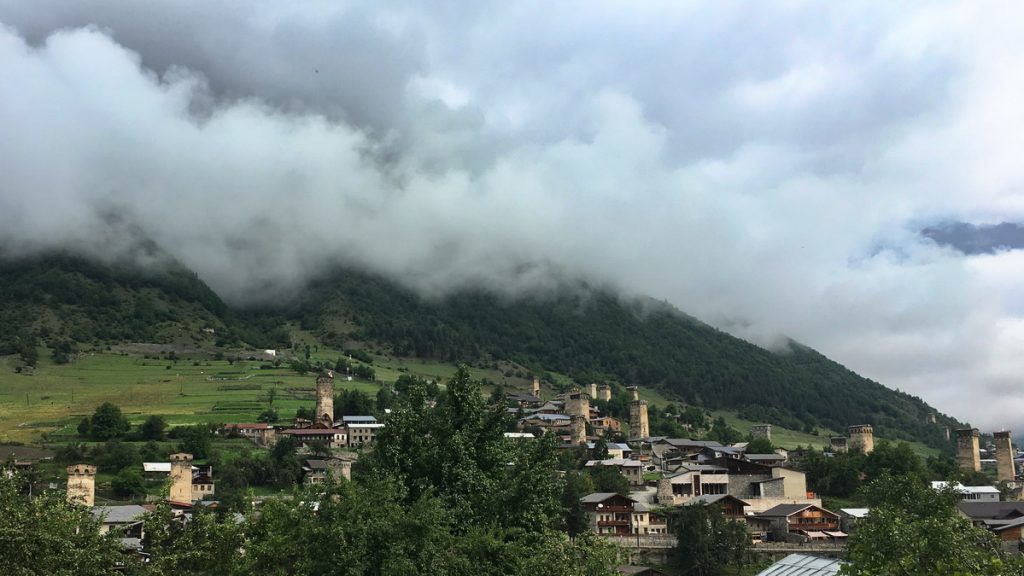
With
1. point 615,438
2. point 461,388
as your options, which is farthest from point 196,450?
point 461,388

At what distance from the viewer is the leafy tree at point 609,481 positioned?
11212 centimetres

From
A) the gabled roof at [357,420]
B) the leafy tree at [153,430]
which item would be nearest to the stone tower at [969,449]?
the gabled roof at [357,420]

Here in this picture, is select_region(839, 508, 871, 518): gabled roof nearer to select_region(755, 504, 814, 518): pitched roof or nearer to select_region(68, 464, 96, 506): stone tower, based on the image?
select_region(755, 504, 814, 518): pitched roof

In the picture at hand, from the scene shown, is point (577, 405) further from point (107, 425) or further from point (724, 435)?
point (107, 425)

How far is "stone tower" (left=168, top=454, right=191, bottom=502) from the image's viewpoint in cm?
10388

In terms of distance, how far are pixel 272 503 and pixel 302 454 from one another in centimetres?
9124

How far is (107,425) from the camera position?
128 m

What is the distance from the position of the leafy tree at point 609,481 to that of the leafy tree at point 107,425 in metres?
70.2

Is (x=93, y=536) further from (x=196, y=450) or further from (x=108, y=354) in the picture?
(x=108, y=354)

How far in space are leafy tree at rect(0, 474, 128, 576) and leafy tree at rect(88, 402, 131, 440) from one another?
9812 centimetres

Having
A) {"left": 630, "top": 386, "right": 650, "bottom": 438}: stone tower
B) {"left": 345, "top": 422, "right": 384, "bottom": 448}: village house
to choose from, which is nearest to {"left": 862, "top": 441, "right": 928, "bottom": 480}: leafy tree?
{"left": 630, "top": 386, "right": 650, "bottom": 438}: stone tower

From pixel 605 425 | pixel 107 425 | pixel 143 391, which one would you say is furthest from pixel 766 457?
pixel 143 391

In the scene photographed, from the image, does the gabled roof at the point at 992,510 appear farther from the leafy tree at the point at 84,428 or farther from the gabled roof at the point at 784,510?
the leafy tree at the point at 84,428

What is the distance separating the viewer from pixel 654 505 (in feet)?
374
